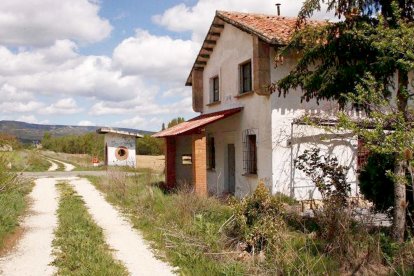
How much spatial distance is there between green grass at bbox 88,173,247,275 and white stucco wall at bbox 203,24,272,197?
1.97 meters

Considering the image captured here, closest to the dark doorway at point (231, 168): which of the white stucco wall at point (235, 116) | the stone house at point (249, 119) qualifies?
the stone house at point (249, 119)

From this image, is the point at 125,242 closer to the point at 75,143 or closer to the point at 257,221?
the point at 257,221

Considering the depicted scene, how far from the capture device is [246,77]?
15.5 metres

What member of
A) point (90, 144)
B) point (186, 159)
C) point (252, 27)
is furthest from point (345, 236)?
point (90, 144)

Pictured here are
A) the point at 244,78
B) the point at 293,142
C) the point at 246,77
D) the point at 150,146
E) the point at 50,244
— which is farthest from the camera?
the point at 150,146

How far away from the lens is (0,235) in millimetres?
9297

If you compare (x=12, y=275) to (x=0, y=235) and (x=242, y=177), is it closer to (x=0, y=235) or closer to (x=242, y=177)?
(x=0, y=235)

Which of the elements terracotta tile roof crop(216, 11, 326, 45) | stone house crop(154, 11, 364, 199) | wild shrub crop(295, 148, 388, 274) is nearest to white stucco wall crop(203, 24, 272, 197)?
stone house crop(154, 11, 364, 199)

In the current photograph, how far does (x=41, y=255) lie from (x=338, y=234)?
558cm

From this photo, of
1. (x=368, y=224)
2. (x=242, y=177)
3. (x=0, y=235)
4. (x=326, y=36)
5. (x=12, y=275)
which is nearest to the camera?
(x=12, y=275)

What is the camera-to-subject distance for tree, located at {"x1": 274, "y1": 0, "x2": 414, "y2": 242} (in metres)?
6.73

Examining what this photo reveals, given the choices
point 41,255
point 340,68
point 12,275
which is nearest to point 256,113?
point 340,68

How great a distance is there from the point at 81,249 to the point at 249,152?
8.19m

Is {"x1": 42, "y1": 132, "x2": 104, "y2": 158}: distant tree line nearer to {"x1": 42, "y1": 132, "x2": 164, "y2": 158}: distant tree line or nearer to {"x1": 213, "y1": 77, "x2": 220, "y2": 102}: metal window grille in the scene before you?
{"x1": 42, "y1": 132, "x2": 164, "y2": 158}: distant tree line
